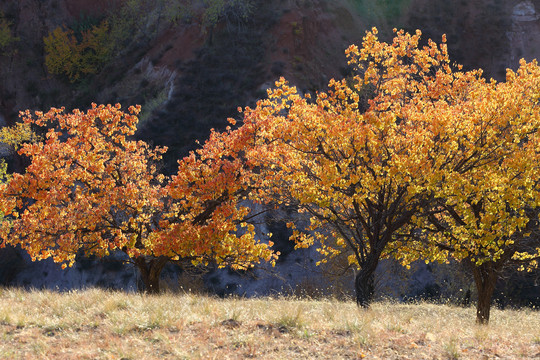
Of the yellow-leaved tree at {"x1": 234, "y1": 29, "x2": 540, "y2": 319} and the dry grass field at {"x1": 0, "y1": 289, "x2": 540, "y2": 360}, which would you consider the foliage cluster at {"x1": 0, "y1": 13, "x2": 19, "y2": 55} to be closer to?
the yellow-leaved tree at {"x1": 234, "y1": 29, "x2": 540, "y2": 319}

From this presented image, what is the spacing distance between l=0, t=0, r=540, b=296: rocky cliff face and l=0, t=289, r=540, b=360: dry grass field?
80.8ft

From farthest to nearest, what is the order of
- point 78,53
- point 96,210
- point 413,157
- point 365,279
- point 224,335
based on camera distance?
point 78,53 < point 96,210 < point 365,279 < point 413,157 < point 224,335

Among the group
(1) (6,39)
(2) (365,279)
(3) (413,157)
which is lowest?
(2) (365,279)

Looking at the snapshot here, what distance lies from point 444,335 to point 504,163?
5.36 m

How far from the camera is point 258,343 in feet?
28.5

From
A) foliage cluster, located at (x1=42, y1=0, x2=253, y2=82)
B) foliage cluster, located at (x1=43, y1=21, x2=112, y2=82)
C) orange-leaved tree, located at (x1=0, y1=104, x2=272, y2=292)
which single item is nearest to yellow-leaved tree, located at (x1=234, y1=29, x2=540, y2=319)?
orange-leaved tree, located at (x1=0, y1=104, x2=272, y2=292)

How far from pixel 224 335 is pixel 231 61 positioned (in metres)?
39.8

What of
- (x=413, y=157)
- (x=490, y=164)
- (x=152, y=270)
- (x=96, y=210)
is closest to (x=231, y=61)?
(x=152, y=270)

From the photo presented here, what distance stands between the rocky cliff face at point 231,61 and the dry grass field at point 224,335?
24.6m

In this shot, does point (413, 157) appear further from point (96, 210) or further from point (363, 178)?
point (96, 210)

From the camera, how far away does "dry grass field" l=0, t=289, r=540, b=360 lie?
829cm

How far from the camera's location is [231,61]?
4616 cm

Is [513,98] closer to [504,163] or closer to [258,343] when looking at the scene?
[504,163]

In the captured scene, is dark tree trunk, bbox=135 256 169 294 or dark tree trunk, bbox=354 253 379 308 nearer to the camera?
dark tree trunk, bbox=354 253 379 308
